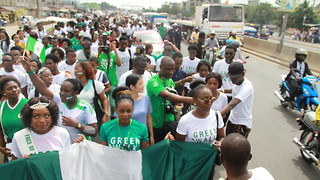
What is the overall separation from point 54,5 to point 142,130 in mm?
112775

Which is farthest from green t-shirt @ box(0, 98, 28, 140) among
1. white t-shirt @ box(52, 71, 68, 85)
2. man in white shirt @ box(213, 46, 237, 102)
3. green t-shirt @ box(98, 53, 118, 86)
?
man in white shirt @ box(213, 46, 237, 102)

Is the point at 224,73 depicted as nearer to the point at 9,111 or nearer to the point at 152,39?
the point at 9,111

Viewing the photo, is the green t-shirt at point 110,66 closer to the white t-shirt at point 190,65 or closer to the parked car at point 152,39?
the white t-shirt at point 190,65

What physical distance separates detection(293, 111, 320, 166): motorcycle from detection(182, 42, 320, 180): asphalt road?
269mm

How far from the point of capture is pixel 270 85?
1013 cm

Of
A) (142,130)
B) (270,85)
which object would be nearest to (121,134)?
(142,130)

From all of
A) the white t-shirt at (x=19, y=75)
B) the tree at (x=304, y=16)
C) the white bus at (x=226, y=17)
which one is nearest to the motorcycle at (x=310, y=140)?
the white t-shirt at (x=19, y=75)

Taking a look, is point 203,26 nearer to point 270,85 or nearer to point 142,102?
point 270,85

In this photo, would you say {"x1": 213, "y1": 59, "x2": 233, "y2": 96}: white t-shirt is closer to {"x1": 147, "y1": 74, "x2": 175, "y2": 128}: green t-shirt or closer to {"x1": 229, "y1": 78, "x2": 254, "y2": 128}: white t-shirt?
{"x1": 229, "y1": 78, "x2": 254, "y2": 128}: white t-shirt

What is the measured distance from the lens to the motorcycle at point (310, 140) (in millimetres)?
4402

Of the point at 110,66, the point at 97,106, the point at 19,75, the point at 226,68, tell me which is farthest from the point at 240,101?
the point at 19,75

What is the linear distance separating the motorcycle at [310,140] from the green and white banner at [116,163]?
2355 mm

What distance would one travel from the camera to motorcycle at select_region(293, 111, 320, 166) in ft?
14.4

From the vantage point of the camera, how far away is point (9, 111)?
129 inches
